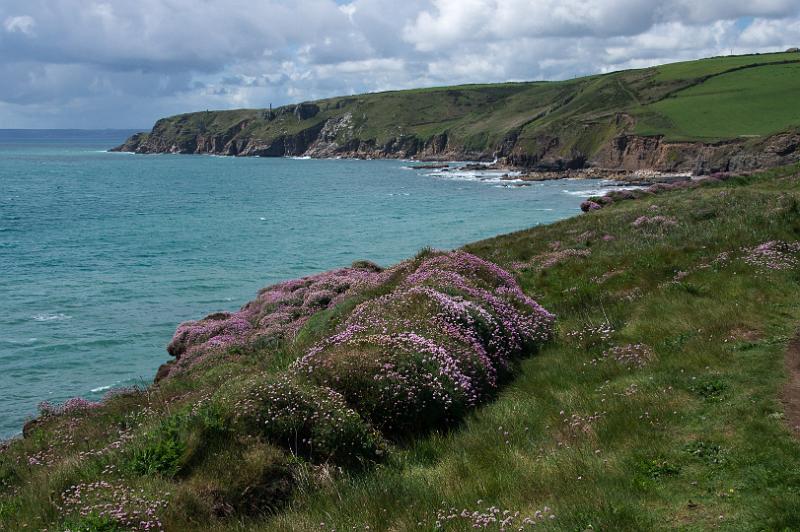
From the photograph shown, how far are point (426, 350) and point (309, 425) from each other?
2523 millimetres

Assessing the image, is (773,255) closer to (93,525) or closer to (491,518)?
(491,518)

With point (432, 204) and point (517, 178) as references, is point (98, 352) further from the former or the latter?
point (517, 178)

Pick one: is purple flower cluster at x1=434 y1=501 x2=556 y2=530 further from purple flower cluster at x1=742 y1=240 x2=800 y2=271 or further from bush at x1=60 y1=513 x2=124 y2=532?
purple flower cluster at x1=742 y1=240 x2=800 y2=271

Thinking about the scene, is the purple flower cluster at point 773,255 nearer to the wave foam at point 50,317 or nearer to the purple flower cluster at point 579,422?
the purple flower cluster at point 579,422

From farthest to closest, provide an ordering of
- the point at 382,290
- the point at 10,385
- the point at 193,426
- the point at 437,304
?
1. the point at 10,385
2. the point at 382,290
3. the point at 437,304
4. the point at 193,426

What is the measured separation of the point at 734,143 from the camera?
4380 inches

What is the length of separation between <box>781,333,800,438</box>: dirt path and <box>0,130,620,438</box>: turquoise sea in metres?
22.7

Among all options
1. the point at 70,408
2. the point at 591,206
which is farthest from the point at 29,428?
the point at 591,206

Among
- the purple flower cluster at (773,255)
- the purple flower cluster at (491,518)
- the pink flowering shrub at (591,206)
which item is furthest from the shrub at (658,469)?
the pink flowering shrub at (591,206)

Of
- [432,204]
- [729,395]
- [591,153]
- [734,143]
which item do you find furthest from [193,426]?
[591,153]

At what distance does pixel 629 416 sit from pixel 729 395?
161 centimetres

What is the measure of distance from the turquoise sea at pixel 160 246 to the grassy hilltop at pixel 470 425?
518 inches

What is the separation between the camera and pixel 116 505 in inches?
270

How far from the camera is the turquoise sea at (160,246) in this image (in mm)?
28433
